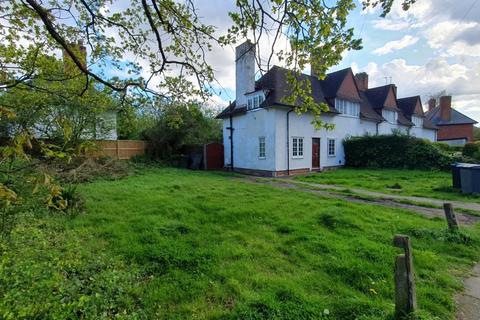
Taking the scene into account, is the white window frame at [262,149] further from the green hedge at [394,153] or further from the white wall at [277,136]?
the green hedge at [394,153]

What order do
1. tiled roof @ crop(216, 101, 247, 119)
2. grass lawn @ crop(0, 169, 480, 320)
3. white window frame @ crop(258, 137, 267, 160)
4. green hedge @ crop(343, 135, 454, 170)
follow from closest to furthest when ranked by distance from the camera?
grass lawn @ crop(0, 169, 480, 320)
white window frame @ crop(258, 137, 267, 160)
green hedge @ crop(343, 135, 454, 170)
tiled roof @ crop(216, 101, 247, 119)

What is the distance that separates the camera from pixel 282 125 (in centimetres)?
1617

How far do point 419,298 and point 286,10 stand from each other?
4209 mm

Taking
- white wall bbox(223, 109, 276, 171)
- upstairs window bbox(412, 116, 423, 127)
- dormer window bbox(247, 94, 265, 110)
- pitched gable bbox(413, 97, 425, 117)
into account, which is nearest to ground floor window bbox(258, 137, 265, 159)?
white wall bbox(223, 109, 276, 171)

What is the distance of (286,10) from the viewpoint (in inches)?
156

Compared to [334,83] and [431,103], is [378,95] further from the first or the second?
[431,103]

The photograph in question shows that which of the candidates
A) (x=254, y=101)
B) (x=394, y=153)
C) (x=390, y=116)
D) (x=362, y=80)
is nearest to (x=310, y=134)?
(x=254, y=101)

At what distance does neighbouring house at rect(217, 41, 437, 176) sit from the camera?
16031mm

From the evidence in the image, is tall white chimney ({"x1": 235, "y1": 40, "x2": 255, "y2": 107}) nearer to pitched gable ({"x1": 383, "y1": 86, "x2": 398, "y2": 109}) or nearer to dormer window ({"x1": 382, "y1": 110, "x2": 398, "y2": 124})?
pitched gable ({"x1": 383, "y1": 86, "x2": 398, "y2": 109})

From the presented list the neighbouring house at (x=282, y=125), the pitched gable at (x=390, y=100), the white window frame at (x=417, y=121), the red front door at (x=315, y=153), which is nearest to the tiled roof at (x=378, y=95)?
the pitched gable at (x=390, y=100)

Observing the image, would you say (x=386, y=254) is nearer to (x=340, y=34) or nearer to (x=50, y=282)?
(x=340, y=34)

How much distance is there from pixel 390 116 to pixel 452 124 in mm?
21878

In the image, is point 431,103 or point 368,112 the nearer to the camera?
point 368,112

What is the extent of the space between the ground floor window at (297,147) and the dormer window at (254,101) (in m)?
3.24
